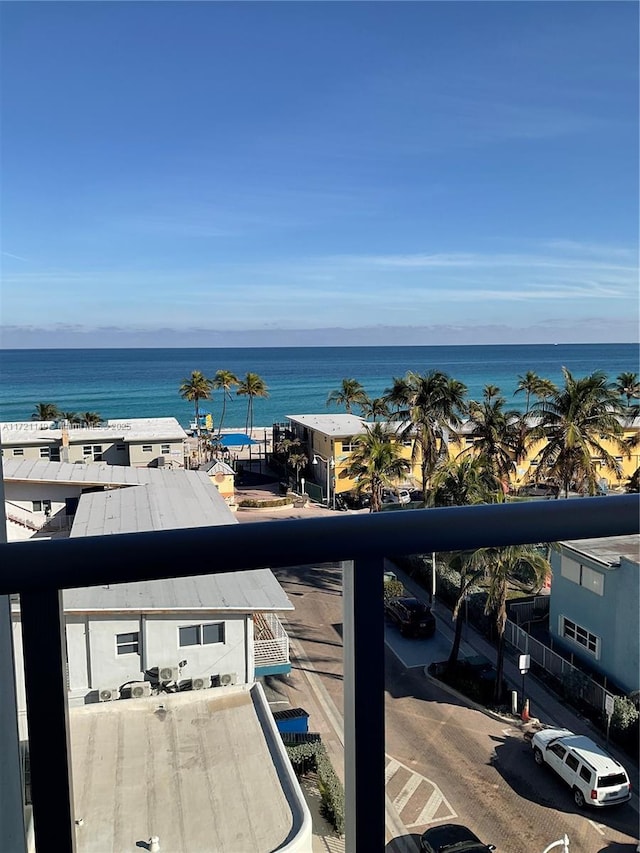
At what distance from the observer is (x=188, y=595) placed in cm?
77

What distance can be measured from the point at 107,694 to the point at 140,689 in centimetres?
8

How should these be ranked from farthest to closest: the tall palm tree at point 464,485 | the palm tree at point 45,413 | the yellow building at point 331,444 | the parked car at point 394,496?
the palm tree at point 45,413
the yellow building at point 331,444
the parked car at point 394,496
the tall palm tree at point 464,485

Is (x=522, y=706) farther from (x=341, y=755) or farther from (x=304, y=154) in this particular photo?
(x=304, y=154)

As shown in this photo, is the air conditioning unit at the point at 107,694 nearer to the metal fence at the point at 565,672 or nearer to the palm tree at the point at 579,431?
the metal fence at the point at 565,672

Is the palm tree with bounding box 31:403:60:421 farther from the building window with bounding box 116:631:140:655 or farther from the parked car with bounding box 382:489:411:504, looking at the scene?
the building window with bounding box 116:631:140:655

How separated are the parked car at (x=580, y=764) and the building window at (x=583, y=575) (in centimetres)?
27

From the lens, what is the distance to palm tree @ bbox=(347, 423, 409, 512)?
14070mm

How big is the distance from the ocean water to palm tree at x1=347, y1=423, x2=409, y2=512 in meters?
14.5

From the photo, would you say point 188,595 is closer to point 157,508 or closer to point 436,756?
point 436,756

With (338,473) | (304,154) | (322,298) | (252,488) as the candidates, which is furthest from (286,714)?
(322,298)

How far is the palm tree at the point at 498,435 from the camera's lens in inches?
594

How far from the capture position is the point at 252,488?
19609 mm

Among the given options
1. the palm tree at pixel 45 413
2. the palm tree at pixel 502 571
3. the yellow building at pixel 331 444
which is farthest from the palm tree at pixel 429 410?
the palm tree at pixel 45 413

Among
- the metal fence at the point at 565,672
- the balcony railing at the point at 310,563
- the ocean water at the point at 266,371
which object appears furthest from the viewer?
the ocean water at the point at 266,371
